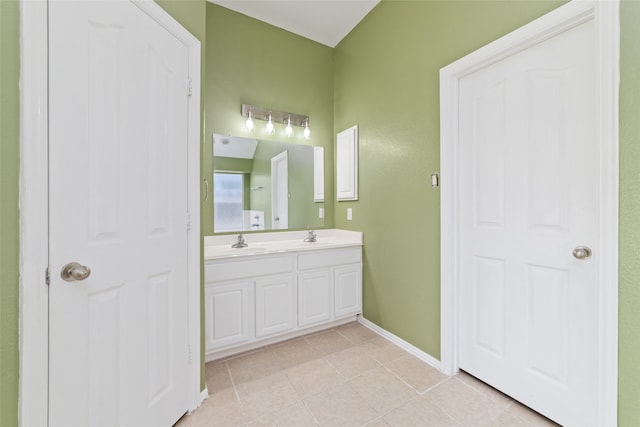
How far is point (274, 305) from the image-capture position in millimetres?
2178

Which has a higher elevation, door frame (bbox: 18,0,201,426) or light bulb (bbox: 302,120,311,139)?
light bulb (bbox: 302,120,311,139)

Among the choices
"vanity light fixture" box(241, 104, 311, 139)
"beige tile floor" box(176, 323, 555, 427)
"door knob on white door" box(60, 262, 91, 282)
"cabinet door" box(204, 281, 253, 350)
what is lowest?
"beige tile floor" box(176, 323, 555, 427)

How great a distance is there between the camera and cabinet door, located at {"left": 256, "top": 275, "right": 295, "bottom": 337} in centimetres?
212

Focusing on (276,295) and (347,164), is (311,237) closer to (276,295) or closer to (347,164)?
(276,295)

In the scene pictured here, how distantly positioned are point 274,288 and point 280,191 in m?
0.98

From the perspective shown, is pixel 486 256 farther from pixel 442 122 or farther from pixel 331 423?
pixel 331 423

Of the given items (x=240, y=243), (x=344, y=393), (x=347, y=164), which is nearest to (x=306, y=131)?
(x=347, y=164)

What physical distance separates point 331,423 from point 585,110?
2.00 meters

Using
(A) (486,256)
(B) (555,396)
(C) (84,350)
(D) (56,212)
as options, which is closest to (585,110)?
(A) (486,256)

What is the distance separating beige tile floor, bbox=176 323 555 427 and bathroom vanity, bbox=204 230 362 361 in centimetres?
20

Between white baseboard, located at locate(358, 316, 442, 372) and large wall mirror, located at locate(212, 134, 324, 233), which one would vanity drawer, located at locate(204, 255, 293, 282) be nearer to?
large wall mirror, located at locate(212, 134, 324, 233)

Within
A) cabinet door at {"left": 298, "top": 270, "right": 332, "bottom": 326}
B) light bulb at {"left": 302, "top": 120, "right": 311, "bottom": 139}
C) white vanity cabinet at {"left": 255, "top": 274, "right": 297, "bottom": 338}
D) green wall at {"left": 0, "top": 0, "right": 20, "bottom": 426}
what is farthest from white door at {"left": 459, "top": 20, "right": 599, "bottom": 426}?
green wall at {"left": 0, "top": 0, "right": 20, "bottom": 426}

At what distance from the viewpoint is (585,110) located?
1263 millimetres

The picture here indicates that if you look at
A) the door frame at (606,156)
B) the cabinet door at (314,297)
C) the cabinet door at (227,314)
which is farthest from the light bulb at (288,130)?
the door frame at (606,156)
